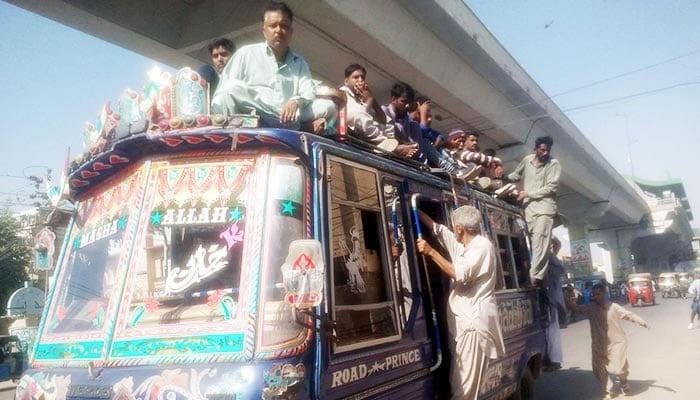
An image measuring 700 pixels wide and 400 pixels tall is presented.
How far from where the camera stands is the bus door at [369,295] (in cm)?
251

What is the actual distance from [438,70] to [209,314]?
8442 millimetres

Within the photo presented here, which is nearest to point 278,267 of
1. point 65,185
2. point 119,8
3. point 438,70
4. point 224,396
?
point 224,396

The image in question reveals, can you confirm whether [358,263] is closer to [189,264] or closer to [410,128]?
[189,264]

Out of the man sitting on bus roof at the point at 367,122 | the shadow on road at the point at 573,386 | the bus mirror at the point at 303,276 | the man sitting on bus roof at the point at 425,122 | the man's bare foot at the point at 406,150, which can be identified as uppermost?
the man sitting on bus roof at the point at 425,122

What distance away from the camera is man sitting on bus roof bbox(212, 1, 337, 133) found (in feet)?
9.55

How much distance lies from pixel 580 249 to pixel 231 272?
3549 cm

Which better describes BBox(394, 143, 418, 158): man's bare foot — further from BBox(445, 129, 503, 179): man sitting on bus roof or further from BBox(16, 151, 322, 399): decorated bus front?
BBox(445, 129, 503, 179): man sitting on bus roof

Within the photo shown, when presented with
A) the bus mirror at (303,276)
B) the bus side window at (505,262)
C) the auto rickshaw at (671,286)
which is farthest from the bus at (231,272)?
the auto rickshaw at (671,286)

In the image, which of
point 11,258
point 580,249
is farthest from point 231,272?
point 580,249

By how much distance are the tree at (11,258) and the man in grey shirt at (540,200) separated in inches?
814

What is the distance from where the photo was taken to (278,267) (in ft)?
7.83

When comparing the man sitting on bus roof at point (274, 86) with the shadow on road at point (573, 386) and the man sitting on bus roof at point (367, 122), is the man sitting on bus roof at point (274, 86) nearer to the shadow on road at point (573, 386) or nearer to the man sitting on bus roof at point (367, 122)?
the man sitting on bus roof at point (367, 122)

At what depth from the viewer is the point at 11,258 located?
20.3 m

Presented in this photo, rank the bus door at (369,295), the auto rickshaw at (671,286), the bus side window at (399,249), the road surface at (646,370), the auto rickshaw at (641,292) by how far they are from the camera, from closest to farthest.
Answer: the bus door at (369,295)
the bus side window at (399,249)
the road surface at (646,370)
the auto rickshaw at (641,292)
the auto rickshaw at (671,286)
